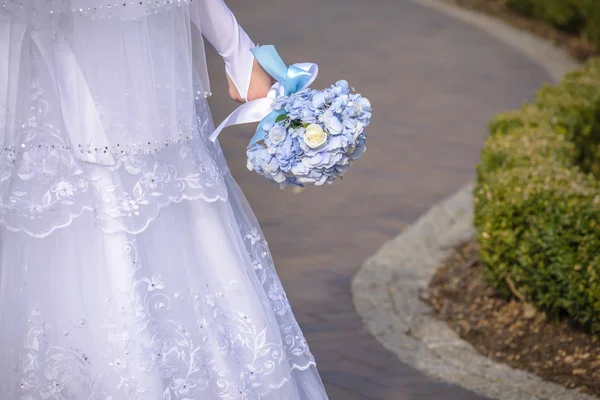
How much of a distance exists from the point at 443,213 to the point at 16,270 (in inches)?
157

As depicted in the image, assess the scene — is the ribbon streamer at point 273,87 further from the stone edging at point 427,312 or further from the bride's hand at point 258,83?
the stone edging at point 427,312

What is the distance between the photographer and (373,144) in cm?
744

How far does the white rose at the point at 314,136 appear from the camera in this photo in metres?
2.66

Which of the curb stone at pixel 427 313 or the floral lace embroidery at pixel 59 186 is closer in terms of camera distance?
the floral lace embroidery at pixel 59 186

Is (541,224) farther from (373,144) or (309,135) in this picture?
(373,144)

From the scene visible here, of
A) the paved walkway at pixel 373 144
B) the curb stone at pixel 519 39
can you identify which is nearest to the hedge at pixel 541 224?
the paved walkway at pixel 373 144

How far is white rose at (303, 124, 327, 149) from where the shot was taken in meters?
2.66

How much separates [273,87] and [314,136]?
1.10 feet

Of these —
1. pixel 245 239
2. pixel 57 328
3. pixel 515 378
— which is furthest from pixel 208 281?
pixel 515 378

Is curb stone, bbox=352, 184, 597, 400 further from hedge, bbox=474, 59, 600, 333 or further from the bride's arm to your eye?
the bride's arm

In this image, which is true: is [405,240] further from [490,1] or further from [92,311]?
[490,1]

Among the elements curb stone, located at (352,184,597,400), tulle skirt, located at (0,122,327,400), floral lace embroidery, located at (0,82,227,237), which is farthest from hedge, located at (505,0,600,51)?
floral lace embroidery, located at (0,82,227,237)

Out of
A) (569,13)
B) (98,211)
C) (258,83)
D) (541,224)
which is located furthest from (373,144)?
(98,211)

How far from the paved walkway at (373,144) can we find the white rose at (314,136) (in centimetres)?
168
